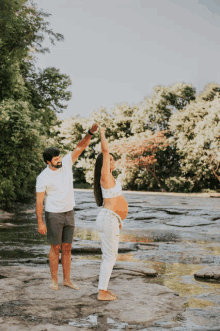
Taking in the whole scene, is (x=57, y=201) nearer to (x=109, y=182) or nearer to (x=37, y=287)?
(x=109, y=182)

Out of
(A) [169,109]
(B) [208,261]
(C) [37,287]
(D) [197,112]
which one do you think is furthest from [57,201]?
(A) [169,109]

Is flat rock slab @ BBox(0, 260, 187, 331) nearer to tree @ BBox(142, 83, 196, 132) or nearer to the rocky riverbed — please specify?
the rocky riverbed

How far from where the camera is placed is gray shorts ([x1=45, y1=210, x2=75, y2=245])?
427 cm

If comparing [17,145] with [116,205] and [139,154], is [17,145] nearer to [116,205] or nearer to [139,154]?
[116,205]

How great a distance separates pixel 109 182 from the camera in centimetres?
400

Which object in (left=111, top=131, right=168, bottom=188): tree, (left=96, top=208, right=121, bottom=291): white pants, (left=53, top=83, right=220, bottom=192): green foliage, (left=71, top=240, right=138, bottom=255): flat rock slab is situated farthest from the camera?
(left=111, top=131, right=168, bottom=188): tree

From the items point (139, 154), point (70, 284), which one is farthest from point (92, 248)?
point (139, 154)

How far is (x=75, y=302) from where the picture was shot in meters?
3.93

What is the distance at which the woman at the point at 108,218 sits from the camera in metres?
3.95

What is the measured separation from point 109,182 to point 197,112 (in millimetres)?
33602

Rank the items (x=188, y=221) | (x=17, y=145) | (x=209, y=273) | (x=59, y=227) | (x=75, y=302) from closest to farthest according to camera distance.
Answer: (x=75, y=302) < (x=59, y=227) < (x=209, y=273) < (x=17, y=145) < (x=188, y=221)

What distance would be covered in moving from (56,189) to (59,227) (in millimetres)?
442

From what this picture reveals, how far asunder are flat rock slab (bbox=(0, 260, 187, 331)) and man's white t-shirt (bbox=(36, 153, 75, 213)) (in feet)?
3.18

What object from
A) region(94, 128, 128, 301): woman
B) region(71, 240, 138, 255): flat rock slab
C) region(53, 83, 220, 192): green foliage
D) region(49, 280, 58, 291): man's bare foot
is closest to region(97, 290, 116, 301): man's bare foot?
region(94, 128, 128, 301): woman
